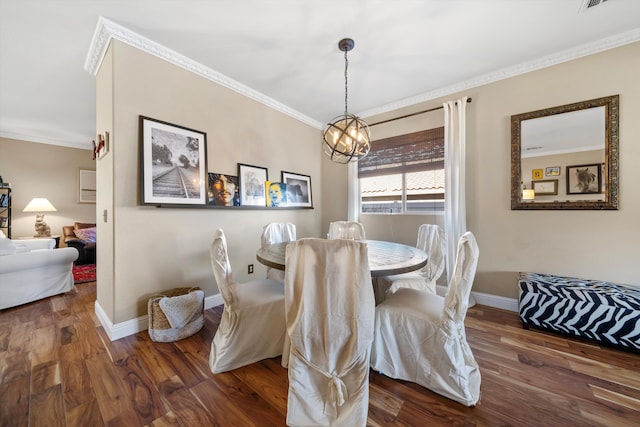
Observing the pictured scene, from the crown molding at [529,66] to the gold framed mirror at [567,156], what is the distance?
46 centimetres

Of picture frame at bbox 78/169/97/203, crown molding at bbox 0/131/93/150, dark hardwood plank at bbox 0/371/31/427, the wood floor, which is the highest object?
crown molding at bbox 0/131/93/150

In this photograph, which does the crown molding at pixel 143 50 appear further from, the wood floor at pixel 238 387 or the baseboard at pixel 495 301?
the baseboard at pixel 495 301

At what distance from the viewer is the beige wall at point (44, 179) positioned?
438 cm

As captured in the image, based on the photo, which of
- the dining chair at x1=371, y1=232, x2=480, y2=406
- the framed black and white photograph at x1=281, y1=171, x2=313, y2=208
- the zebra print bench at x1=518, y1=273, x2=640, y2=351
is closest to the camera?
the dining chair at x1=371, y1=232, x2=480, y2=406

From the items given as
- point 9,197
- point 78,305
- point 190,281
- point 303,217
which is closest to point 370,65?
point 303,217

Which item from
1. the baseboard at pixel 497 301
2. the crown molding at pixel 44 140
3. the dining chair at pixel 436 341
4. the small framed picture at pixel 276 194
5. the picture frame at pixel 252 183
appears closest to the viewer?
the dining chair at pixel 436 341

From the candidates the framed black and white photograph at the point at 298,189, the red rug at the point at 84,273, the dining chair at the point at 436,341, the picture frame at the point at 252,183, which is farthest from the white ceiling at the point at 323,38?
the red rug at the point at 84,273

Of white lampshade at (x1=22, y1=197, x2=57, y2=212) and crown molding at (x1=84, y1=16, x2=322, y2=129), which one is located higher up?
crown molding at (x1=84, y1=16, x2=322, y2=129)

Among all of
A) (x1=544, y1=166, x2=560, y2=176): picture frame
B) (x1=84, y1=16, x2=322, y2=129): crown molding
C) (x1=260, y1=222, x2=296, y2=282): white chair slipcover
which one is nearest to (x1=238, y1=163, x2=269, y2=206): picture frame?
(x1=260, y1=222, x2=296, y2=282): white chair slipcover

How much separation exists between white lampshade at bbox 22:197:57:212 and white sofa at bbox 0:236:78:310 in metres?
2.00

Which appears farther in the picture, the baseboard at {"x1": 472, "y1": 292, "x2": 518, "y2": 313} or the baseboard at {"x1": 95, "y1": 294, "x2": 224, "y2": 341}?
the baseboard at {"x1": 472, "y1": 292, "x2": 518, "y2": 313}

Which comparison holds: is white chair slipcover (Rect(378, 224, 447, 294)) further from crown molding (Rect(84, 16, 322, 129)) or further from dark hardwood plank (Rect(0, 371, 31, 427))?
crown molding (Rect(84, 16, 322, 129))

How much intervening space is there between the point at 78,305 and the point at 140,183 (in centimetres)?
187

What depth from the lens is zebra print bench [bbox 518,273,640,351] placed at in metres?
1.76
